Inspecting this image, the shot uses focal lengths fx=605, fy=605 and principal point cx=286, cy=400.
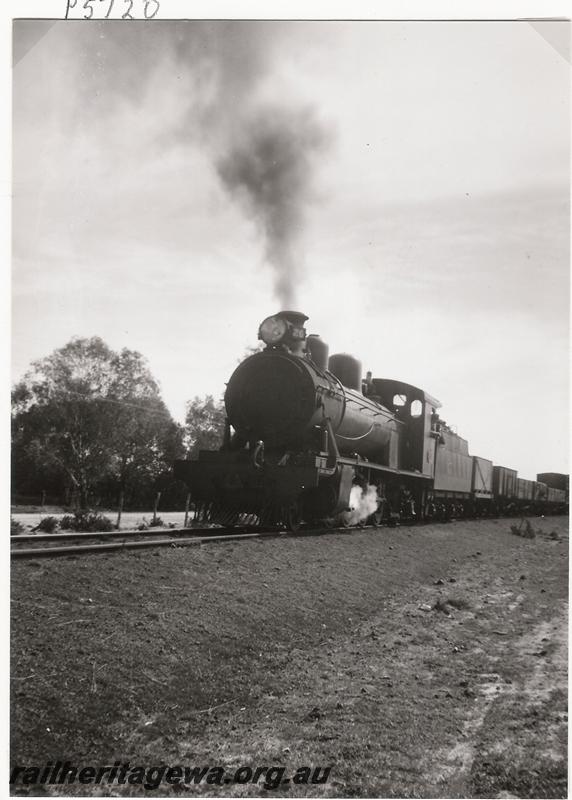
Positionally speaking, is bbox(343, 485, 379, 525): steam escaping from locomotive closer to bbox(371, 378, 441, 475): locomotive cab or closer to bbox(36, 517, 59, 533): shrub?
bbox(371, 378, 441, 475): locomotive cab

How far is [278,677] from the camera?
16.5 feet

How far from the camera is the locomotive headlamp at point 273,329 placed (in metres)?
10.9

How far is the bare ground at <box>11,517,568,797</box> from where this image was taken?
A: 3902 mm

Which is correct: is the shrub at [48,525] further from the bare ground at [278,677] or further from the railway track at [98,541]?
the bare ground at [278,677]

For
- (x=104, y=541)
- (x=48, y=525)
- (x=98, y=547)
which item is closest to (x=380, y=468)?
(x=104, y=541)

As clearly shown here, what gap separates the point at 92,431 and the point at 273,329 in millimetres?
17791

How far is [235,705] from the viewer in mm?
4477

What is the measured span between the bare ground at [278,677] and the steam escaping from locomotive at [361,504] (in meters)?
4.43

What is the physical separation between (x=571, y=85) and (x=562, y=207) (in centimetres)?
106

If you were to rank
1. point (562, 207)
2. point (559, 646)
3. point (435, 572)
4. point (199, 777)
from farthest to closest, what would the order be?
point (435, 572) → point (559, 646) → point (562, 207) → point (199, 777)

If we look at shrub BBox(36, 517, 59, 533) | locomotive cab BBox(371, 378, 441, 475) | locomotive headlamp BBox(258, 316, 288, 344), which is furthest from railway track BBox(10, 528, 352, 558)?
locomotive cab BBox(371, 378, 441, 475)

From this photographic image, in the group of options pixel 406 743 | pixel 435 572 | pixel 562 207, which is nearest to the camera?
pixel 406 743
